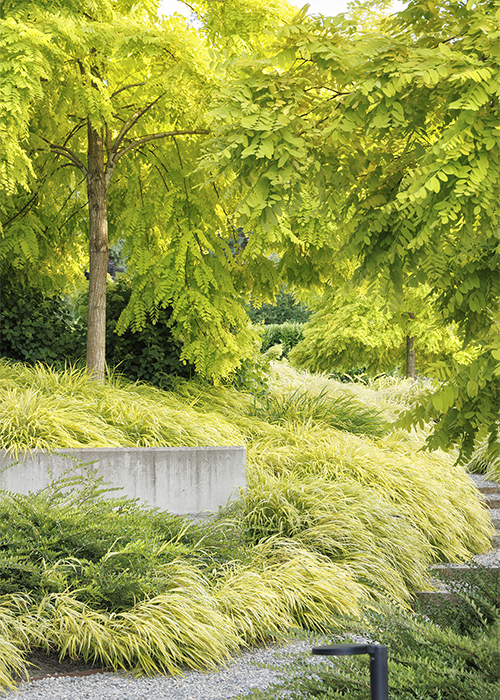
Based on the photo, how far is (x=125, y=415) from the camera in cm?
612

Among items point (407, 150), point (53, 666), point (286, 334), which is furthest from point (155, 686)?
point (286, 334)

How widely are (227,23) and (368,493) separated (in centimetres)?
471

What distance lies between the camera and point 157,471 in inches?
218

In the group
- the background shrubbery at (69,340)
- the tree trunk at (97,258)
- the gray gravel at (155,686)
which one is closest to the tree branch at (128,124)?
the tree trunk at (97,258)

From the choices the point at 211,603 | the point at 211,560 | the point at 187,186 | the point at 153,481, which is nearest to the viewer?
the point at 211,603

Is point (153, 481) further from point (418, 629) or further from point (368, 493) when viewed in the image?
point (418, 629)

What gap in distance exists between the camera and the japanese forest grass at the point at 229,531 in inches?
151

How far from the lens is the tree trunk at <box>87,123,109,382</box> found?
6879 millimetres

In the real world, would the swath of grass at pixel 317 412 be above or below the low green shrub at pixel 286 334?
below

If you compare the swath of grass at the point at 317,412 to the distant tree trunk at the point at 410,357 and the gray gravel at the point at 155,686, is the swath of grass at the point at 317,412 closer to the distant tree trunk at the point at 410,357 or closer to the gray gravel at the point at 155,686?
the gray gravel at the point at 155,686

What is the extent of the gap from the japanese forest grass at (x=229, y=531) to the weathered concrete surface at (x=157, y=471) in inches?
6.4

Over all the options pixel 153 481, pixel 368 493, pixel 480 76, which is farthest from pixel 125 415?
pixel 480 76

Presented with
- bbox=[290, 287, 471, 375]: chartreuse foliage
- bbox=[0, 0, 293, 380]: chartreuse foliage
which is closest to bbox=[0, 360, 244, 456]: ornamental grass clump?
bbox=[0, 0, 293, 380]: chartreuse foliage

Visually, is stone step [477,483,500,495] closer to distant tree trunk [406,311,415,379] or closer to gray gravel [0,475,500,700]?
distant tree trunk [406,311,415,379]
